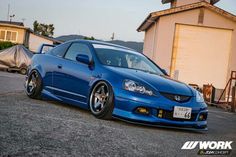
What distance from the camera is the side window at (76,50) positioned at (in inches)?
337

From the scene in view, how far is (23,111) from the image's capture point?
6895mm

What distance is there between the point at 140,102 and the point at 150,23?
22245mm

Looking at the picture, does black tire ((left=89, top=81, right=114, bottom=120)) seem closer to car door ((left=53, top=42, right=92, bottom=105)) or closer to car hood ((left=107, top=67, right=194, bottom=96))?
car door ((left=53, top=42, right=92, bottom=105))

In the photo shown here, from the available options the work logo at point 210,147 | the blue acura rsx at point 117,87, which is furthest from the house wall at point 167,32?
the work logo at point 210,147

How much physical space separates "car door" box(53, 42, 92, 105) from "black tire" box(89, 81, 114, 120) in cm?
21

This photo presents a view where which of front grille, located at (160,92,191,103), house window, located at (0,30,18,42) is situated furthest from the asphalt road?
house window, located at (0,30,18,42)

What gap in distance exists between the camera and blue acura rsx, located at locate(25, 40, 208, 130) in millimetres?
7016

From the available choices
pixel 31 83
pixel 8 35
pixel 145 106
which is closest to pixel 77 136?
pixel 145 106

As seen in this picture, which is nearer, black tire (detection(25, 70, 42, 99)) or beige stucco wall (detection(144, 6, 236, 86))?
black tire (detection(25, 70, 42, 99))

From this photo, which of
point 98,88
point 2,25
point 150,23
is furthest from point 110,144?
point 2,25

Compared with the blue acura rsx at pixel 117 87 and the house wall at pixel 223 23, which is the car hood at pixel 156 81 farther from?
the house wall at pixel 223 23

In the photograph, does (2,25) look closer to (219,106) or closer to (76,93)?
(219,106)

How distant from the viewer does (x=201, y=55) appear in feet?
81.7

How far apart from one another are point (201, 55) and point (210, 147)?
19519 millimetres
